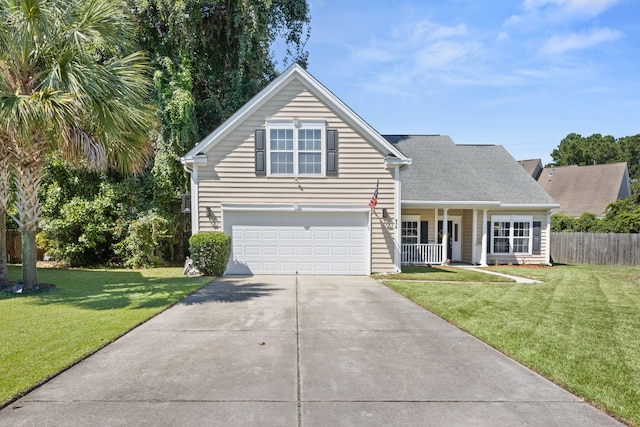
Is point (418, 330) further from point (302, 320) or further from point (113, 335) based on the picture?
point (113, 335)

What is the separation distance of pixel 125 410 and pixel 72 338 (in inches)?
98.6

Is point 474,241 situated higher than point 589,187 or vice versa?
point 589,187

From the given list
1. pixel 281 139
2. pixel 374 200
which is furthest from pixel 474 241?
pixel 281 139

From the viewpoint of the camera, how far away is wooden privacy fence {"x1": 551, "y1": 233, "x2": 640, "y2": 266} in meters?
17.3

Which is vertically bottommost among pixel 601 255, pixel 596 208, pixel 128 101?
pixel 601 255

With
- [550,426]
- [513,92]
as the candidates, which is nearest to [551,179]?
[513,92]

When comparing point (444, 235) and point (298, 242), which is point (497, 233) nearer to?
point (444, 235)

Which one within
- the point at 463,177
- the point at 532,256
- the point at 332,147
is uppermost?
the point at 332,147

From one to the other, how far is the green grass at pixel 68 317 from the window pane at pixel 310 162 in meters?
4.68

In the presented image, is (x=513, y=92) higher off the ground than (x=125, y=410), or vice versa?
(x=513, y=92)

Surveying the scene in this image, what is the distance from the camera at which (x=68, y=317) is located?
6.34 metres

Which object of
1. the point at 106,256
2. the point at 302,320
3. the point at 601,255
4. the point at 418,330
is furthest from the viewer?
the point at 601,255

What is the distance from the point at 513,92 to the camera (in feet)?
54.3

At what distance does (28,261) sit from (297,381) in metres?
8.20
